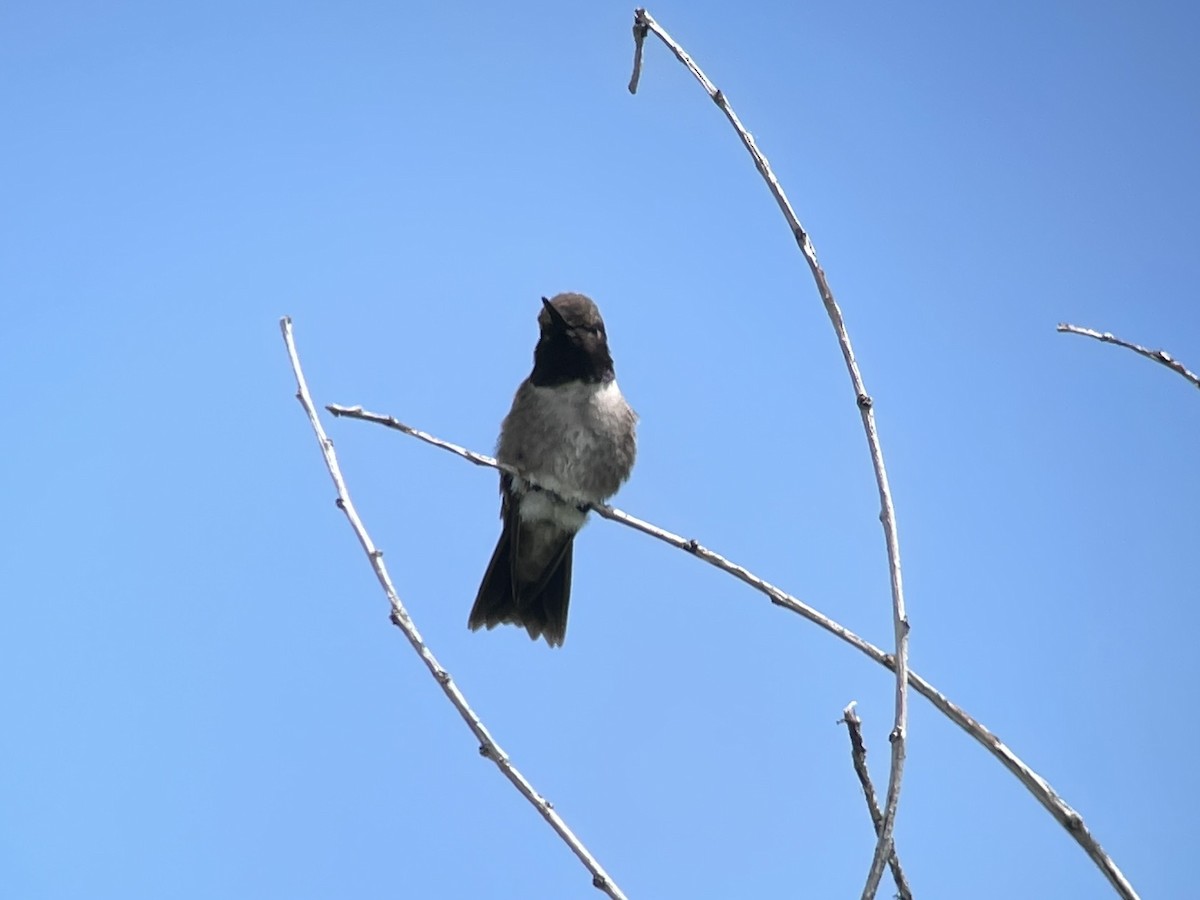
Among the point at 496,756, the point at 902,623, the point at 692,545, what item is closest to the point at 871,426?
the point at 902,623

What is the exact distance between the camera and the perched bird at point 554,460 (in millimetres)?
6812

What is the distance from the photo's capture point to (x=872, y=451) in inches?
103

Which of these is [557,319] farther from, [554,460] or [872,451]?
[872,451]

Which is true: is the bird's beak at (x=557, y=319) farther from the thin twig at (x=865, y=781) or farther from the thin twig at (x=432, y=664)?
the thin twig at (x=865, y=781)

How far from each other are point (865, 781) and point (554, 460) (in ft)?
14.2

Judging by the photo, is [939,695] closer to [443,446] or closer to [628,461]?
[443,446]

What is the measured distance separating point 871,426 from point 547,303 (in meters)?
4.14

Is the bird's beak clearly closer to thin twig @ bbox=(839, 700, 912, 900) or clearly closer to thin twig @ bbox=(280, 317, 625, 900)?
thin twig @ bbox=(280, 317, 625, 900)

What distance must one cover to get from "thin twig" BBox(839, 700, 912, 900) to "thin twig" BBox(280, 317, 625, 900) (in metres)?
0.56

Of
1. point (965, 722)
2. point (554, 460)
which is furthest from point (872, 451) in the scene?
point (554, 460)

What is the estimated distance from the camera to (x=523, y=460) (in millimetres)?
6871

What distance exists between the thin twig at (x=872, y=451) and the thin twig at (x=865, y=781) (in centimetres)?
22

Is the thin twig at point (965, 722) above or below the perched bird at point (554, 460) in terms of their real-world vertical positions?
below

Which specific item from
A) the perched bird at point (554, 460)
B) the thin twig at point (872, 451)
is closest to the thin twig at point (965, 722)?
the thin twig at point (872, 451)
